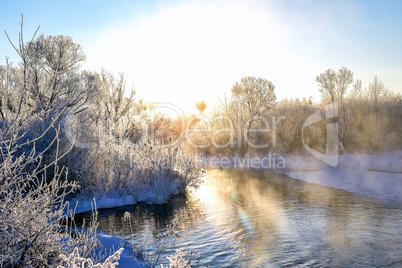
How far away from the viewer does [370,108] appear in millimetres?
28234

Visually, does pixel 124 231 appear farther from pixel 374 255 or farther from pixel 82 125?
pixel 374 255

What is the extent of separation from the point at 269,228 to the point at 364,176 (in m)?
10.7

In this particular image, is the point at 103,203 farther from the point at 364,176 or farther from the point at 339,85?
the point at 339,85

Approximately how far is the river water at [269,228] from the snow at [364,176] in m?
0.99

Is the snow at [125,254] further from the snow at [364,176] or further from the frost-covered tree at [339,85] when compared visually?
the frost-covered tree at [339,85]

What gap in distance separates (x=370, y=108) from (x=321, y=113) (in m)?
4.52

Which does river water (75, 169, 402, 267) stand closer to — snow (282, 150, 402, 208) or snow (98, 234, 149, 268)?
snow (98, 234, 149, 268)

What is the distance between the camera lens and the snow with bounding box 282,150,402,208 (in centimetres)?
1147

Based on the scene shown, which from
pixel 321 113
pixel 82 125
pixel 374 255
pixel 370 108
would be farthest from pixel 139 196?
pixel 370 108

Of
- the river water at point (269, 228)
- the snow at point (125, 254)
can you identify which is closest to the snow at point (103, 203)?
the river water at point (269, 228)

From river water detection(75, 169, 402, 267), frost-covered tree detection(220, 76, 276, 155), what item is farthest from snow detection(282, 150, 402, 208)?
frost-covered tree detection(220, 76, 276, 155)

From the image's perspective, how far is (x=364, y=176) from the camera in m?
15.6

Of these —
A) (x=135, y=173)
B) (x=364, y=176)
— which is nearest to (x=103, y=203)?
(x=135, y=173)

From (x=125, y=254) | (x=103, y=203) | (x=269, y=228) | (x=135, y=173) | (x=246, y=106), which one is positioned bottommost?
(x=269, y=228)
